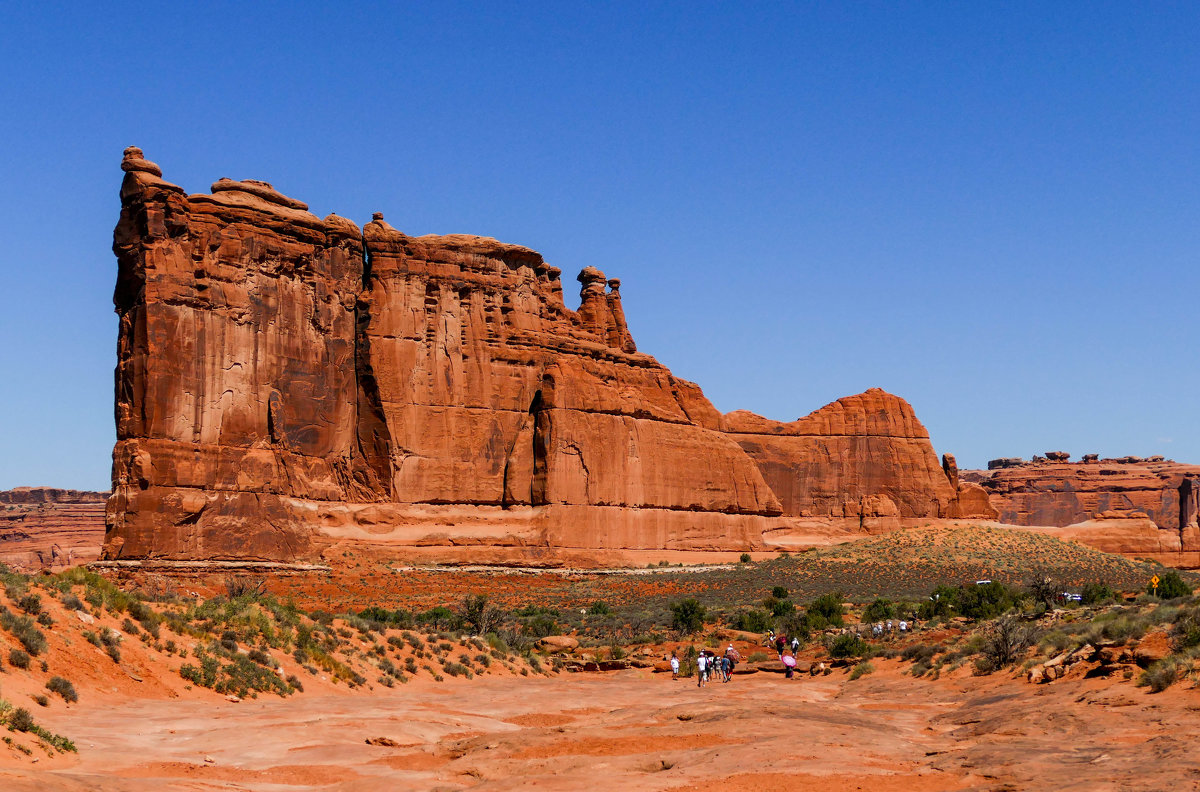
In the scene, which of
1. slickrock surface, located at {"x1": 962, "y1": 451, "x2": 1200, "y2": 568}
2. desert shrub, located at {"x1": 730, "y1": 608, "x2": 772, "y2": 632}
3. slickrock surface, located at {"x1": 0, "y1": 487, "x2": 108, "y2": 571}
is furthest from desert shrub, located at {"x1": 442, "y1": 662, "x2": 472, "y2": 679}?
slickrock surface, located at {"x1": 962, "y1": 451, "x2": 1200, "y2": 568}

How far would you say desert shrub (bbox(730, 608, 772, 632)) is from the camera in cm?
3794

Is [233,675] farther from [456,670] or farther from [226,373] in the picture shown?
[226,373]

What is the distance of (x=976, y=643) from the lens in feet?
83.5

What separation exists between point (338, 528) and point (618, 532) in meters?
16.2

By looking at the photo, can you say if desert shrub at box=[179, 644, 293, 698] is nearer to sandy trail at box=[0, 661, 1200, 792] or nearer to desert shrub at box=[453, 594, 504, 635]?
sandy trail at box=[0, 661, 1200, 792]

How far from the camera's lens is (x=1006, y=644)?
22859 millimetres

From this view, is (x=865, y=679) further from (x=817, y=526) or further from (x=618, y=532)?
(x=817, y=526)

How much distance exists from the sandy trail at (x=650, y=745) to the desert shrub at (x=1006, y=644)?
41.9 inches

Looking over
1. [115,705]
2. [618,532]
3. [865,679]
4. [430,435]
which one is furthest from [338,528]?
[115,705]

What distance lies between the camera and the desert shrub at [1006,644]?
899 inches

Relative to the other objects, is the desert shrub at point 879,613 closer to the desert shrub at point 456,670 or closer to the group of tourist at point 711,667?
the group of tourist at point 711,667

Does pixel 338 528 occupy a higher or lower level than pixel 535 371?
lower

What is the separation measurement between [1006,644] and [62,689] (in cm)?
1670

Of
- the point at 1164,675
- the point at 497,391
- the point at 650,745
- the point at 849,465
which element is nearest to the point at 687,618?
the point at 650,745
